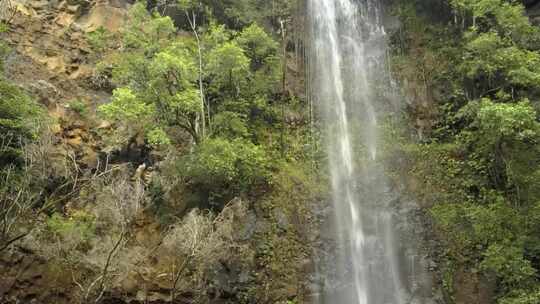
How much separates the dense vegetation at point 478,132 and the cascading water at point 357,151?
51.9 inches

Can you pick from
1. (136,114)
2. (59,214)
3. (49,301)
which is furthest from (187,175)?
(49,301)

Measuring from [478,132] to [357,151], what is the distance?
4.55 meters

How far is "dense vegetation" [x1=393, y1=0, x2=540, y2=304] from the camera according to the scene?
14648 millimetres

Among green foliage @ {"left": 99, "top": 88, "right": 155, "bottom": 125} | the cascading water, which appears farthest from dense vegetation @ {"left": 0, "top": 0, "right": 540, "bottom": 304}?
the cascading water

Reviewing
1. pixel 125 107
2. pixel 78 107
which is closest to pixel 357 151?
pixel 125 107

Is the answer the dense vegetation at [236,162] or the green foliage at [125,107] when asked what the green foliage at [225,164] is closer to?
the dense vegetation at [236,162]

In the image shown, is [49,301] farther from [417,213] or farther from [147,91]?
[417,213]

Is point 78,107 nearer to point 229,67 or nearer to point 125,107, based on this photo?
point 125,107

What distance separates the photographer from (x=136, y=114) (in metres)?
14.8

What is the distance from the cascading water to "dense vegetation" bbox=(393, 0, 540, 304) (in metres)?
1.32

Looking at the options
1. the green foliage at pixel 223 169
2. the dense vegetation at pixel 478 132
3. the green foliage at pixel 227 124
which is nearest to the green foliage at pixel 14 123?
the green foliage at pixel 223 169

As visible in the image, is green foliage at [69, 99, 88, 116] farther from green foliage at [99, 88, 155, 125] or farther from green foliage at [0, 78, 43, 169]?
green foliage at [0, 78, 43, 169]

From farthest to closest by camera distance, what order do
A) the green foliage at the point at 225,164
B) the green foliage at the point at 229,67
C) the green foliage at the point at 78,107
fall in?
1. the green foliage at the point at 78,107
2. the green foliage at the point at 229,67
3. the green foliage at the point at 225,164

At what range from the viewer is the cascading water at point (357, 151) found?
52.6ft
